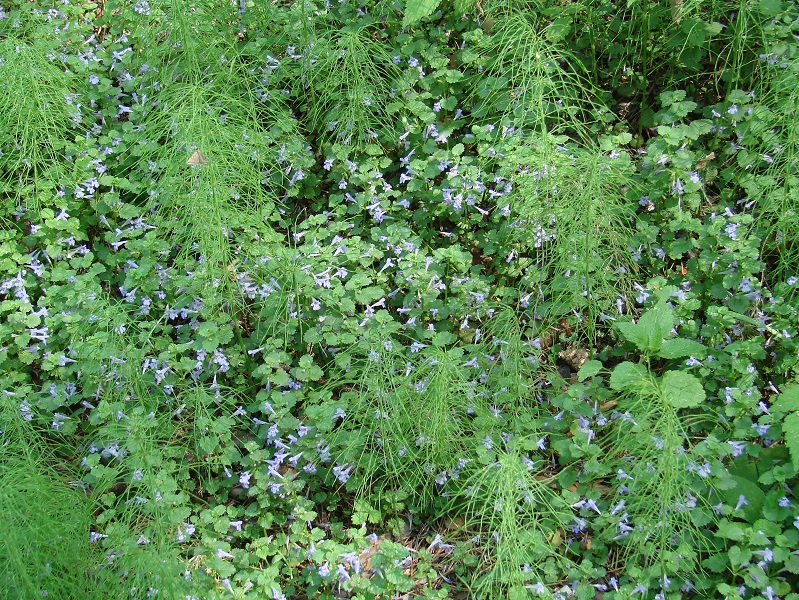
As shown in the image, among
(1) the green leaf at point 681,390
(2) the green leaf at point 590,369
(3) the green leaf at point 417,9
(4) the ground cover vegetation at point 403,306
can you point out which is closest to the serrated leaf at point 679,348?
(4) the ground cover vegetation at point 403,306

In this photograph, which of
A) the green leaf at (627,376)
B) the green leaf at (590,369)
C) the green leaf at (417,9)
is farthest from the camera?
the green leaf at (417,9)

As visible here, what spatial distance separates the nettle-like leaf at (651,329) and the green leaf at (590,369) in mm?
187

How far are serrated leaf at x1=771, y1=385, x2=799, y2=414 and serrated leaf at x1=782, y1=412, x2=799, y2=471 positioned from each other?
0.14ft

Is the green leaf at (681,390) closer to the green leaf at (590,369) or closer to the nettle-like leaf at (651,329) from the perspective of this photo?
the nettle-like leaf at (651,329)

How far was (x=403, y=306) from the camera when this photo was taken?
3.98 meters

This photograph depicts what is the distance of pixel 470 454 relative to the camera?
11.3ft

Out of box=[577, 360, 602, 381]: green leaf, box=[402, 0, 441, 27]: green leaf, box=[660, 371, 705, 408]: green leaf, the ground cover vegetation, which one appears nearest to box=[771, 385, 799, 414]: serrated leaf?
the ground cover vegetation

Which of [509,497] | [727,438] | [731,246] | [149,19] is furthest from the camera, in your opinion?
[149,19]

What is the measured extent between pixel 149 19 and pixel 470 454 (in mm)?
3451

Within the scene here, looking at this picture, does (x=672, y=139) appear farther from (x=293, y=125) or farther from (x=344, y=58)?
(x=293, y=125)

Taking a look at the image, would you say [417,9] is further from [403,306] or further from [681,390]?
[681,390]

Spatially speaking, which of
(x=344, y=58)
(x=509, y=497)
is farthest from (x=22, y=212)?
(x=509, y=497)

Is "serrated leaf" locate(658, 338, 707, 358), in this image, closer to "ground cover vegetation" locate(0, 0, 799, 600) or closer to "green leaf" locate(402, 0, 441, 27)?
"ground cover vegetation" locate(0, 0, 799, 600)

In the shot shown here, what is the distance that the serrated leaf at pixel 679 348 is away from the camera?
11.5 feet
